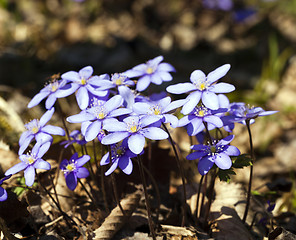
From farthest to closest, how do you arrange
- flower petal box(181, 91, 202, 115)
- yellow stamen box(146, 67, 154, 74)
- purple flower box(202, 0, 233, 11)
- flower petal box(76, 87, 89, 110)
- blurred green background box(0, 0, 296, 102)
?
purple flower box(202, 0, 233, 11) < blurred green background box(0, 0, 296, 102) < yellow stamen box(146, 67, 154, 74) < flower petal box(76, 87, 89, 110) < flower petal box(181, 91, 202, 115)

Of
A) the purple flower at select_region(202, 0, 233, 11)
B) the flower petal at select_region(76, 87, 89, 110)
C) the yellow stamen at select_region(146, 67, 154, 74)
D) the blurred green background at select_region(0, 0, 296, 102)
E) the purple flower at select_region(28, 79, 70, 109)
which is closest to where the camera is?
the flower petal at select_region(76, 87, 89, 110)

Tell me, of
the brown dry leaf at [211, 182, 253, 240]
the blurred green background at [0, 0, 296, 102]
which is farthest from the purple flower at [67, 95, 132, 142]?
the blurred green background at [0, 0, 296, 102]

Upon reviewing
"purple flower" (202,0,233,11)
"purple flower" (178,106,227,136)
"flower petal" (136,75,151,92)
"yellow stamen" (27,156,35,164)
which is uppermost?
"purple flower" (202,0,233,11)

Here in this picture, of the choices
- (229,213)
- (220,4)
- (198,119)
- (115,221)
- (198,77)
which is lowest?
(115,221)

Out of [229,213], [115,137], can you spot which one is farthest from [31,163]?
[229,213]

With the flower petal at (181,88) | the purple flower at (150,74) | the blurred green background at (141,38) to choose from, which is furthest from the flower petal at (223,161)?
the blurred green background at (141,38)

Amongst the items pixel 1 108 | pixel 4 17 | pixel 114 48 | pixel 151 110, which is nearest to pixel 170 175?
pixel 151 110

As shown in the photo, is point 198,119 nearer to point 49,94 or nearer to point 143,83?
point 143,83

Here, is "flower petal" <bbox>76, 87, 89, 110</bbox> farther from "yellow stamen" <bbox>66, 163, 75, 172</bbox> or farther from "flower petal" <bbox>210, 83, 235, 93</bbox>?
"flower petal" <bbox>210, 83, 235, 93</bbox>
